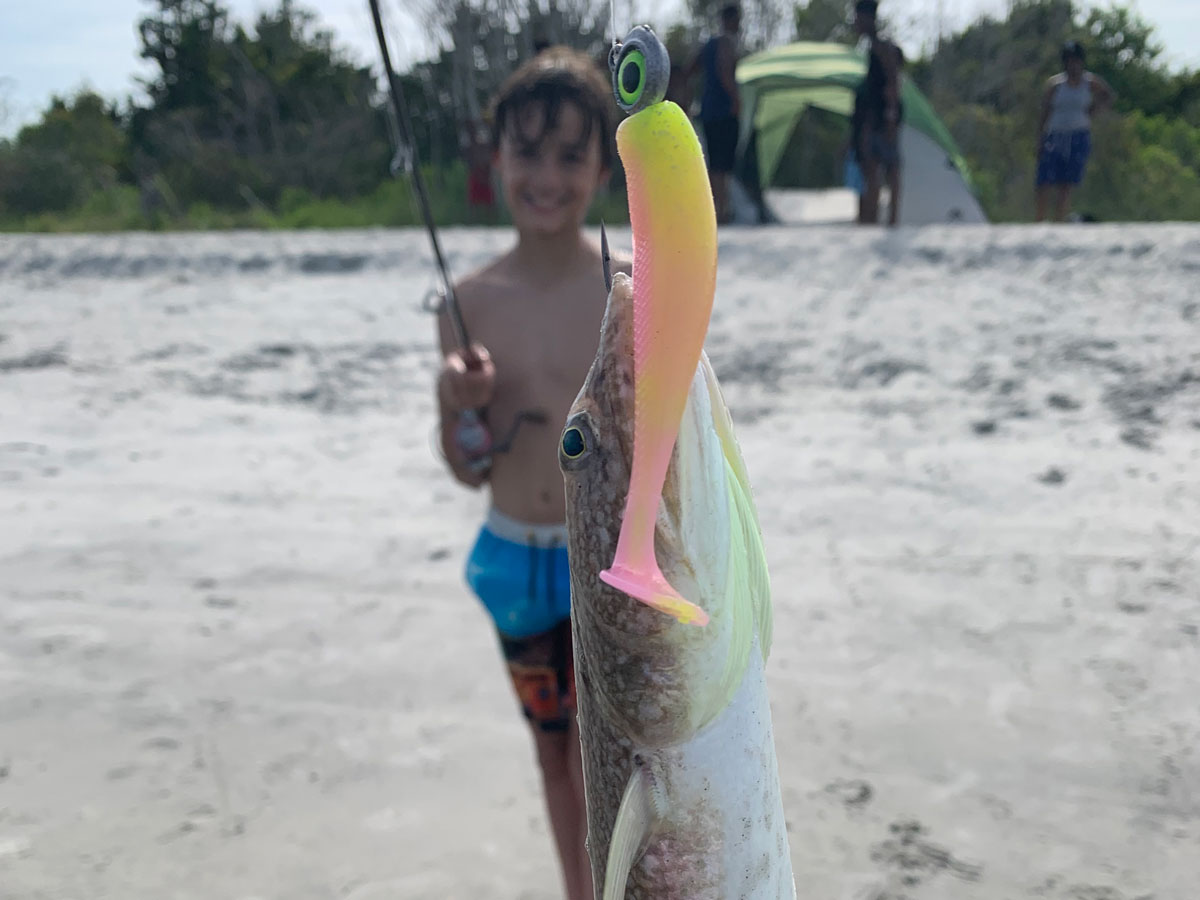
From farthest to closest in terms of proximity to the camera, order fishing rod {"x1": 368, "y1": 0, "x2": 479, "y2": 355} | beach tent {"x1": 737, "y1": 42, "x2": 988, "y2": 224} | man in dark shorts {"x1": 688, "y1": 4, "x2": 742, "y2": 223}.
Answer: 1. beach tent {"x1": 737, "y1": 42, "x2": 988, "y2": 224}
2. man in dark shorts {"x1": 688, "y1": 4, "x2": 742, "y2": 223}
3. fishing rod {"x1": 368, "y1": 0, "x2": 479, "y2": 355}

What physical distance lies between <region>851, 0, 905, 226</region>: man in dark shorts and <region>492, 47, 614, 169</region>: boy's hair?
24.2 feet

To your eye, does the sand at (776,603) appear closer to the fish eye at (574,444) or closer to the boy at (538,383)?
the boy at (538,383)

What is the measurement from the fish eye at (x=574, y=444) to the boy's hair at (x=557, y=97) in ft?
4.36

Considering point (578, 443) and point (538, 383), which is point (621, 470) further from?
point (538, 383)

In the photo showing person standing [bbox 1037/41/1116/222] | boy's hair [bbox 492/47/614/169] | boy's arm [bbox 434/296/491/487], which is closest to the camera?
boy's hair [bbox 492/47/614/169]

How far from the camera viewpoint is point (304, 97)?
19.7 meters

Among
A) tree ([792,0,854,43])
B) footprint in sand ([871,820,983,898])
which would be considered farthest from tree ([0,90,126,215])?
footprint in sand ([871,820,983,898])

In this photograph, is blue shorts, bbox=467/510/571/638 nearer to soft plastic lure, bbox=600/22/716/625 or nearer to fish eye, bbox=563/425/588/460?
fish eye, bbox=563/425/588/460

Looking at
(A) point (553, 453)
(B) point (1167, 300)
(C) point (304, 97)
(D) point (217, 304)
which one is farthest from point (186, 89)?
(A) point (553, 453)

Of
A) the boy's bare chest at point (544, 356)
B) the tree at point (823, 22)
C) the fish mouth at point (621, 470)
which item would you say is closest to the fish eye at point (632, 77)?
the fish mouth at point (621, 470)

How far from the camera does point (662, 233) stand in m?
0.60

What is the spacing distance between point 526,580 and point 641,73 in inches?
63.0

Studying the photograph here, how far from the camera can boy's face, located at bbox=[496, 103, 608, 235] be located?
6.35ft

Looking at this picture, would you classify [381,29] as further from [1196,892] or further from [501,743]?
[1196,892]
